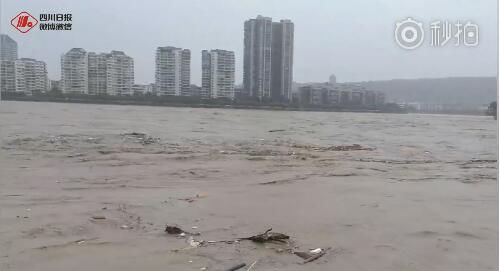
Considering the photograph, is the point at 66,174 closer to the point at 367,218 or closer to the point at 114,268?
the point at 114,268

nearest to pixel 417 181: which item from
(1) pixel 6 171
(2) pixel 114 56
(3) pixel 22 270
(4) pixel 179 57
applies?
(3) pixel 22 270

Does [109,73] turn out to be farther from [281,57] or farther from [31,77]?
[281,57]

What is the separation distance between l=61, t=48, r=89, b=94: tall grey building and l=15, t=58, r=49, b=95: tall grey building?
1.35 ft

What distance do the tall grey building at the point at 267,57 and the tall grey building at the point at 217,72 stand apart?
60 cm

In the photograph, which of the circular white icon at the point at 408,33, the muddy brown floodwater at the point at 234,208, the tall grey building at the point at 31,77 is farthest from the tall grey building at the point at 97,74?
the circular white icon at the point at 408,33

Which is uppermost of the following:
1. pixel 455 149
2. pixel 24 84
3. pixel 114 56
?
pixel 114 56

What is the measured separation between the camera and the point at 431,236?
7.98 ft

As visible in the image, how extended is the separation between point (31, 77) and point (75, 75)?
5.70 feet

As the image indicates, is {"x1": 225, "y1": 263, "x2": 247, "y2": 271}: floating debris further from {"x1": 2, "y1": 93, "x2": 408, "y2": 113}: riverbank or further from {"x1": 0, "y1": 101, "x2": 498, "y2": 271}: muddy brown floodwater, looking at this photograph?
{"x1": 2, "y1": 93, "x2": 408, "y2": 113}: riverbank

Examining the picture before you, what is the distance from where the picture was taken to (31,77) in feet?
22.9

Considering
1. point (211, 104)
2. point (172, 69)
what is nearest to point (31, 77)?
point (172, 69)

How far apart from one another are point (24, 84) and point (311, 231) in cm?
613

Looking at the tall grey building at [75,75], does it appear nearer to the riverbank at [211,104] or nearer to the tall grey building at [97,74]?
the tall grey building at [97,74]

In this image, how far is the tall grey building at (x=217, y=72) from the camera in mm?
11336
